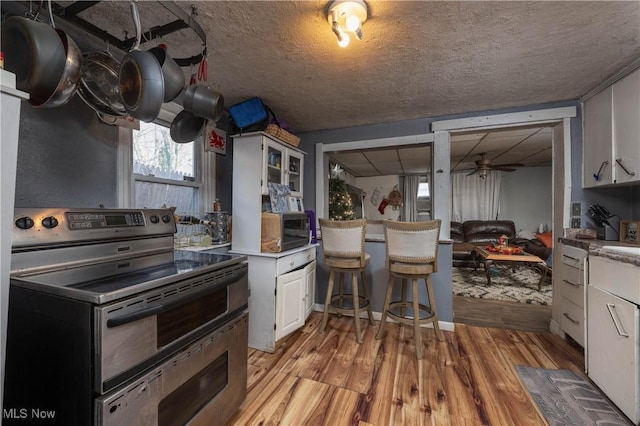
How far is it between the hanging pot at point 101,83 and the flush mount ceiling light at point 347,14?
3.61ft

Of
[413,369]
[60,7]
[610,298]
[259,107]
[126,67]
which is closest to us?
[126,67]

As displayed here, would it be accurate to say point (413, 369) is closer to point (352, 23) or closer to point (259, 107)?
point (352, 23)

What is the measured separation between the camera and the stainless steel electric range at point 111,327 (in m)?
0.81

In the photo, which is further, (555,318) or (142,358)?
(555,318)

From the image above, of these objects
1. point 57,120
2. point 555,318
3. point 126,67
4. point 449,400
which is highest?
point 126,67

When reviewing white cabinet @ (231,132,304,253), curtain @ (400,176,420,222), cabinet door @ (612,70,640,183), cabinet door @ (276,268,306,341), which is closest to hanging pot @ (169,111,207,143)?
white cabinet @ (231,132,304,253)

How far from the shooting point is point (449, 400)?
5.28 ft

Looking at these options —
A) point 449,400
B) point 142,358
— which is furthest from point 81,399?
point 449,400

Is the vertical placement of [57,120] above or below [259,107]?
below

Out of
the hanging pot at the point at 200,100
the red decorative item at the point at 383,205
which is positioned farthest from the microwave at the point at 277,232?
the red decorative item at the point at 383,205

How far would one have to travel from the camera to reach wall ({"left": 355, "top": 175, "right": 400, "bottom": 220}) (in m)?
7.03

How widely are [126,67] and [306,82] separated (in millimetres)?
1205

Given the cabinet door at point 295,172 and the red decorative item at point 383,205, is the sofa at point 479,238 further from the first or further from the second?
the cabinet door at point 295,172
